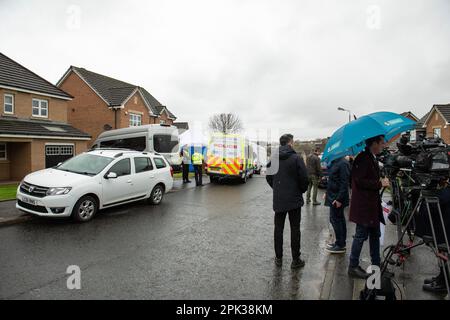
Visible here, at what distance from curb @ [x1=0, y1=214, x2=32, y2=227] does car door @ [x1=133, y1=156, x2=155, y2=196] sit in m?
2.72

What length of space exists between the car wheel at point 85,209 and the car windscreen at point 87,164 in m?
0.72

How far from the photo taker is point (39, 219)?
6.99 metres

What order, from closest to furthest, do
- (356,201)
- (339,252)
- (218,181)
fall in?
1. (356,201)
2. (339,252)
3. (218,181)

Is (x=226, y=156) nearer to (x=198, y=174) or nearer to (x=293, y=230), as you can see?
(x=198, y=174)

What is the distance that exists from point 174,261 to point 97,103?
27979 millimetres

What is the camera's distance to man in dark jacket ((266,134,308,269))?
4270 mm

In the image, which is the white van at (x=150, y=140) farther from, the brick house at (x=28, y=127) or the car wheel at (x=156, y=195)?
the car wheel at (x=156, y=195)

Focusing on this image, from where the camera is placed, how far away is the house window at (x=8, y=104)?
17934 millimetres

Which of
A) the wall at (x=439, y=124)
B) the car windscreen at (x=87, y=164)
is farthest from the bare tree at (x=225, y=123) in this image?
the car windscreen at (x=87, y=164)

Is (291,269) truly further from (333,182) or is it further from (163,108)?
(163,108)

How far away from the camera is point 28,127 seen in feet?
58.9
